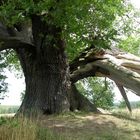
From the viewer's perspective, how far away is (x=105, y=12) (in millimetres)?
13406

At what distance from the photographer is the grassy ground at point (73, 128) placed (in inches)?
414

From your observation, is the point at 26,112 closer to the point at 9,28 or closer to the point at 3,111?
the point at 9,28

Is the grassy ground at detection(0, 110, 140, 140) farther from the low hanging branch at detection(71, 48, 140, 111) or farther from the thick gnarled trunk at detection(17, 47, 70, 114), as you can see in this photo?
the low hanging branch at detection(71, 48, 140, 111)

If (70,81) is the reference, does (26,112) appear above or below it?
below

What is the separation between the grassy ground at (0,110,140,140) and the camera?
1052 cm

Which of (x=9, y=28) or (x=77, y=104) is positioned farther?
(x=77, y=104)

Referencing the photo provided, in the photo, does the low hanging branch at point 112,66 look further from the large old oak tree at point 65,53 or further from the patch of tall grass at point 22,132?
the patch of tall grass at point 22,132

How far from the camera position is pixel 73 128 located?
44.5 feet

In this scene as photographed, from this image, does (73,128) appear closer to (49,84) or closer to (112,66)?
(49,84)

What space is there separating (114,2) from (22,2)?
9.71 ft

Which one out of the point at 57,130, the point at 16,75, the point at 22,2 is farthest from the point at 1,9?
the point at 16,75

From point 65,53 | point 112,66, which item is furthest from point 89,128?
point 65,53

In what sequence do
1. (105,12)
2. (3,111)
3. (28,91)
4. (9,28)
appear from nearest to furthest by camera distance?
1. (105,12)
2. (9,28)
3. (28,91)
4. (3,111)

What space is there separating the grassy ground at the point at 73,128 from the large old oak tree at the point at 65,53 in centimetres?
116
